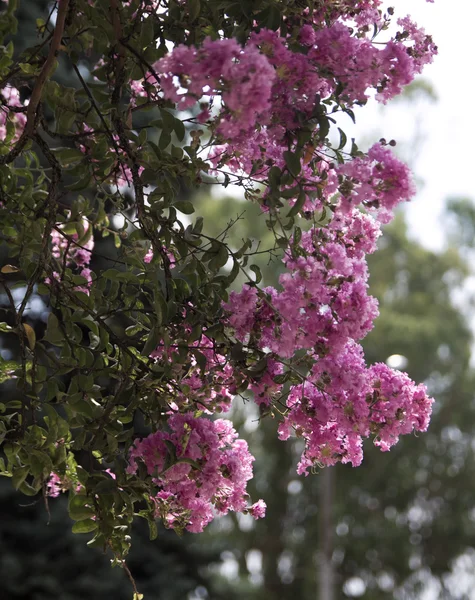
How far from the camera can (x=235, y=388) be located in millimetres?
2256

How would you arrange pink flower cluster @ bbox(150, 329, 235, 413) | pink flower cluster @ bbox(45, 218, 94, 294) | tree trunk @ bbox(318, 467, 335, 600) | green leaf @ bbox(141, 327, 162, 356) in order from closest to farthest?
1. green leaf @ bbox(141, 327, 162, 356)
2. pink flower cluster @ bbox(150, 329, 235, 413)
3. pink flower cluster @ bbox(45, 218, 94, 294)
4. tree trunk @ bbox(318, 467, 335, 600)

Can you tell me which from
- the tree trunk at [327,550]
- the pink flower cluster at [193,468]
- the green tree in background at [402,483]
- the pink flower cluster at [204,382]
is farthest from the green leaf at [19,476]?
the green tree in background at [402,483]

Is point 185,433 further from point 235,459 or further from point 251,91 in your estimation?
point 251,91

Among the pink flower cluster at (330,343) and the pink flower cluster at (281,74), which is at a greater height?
the pink flower cluster at (281,74)

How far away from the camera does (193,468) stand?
220 cm

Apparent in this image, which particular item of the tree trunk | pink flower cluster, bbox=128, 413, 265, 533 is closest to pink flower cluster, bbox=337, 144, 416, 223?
pink flower cluster, bbox=128, 413, 265, 533

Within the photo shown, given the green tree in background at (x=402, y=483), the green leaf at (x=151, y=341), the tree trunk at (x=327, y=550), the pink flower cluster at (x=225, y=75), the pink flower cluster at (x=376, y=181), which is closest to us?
the pink flower cluster at (x=225, y=75)

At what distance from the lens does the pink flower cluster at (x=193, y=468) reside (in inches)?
84.7

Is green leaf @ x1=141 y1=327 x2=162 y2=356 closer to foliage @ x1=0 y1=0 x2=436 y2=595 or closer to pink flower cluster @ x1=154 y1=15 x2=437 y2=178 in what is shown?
foliage @ x1=0 y1=0 x2=436 y2=595

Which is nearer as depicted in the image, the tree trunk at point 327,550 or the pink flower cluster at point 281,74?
the pink flower cluster at point 281,74

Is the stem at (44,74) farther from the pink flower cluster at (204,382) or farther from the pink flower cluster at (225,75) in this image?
the pink flower cluster at (204,382)

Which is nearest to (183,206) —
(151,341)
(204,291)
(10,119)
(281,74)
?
(204,291)

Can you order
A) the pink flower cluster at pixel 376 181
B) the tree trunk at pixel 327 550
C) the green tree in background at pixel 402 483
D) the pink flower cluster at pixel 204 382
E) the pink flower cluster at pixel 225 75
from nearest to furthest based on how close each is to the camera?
the pink flower cluster at pixel 225 75, the pink flower cluster at pixel 376 181, the pink flower cluster at pixel 204 382, the tree trunk at pixel 327 550, the green tree in background at pixel 402 483

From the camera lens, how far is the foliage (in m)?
2.04
